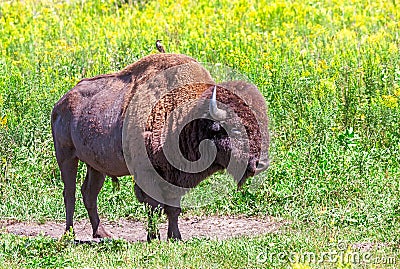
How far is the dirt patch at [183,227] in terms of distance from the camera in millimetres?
8789

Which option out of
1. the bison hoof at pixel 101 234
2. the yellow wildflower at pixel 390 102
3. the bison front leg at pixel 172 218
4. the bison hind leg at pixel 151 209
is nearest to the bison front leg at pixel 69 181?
the bison hoof at pixel 101 234

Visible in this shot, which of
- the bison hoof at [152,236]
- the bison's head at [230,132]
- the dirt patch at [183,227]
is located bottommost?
the dirt patch at [183,227]

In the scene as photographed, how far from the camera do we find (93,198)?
28.7ft

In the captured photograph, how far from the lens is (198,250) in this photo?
686 cm

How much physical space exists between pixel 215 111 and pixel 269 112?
256 centimetres

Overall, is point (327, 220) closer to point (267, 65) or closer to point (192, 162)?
point (192, 162)

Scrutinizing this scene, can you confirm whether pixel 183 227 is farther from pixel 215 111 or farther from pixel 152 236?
pixel 215 111

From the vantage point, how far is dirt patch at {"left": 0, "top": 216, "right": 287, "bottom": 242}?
879 centimetres

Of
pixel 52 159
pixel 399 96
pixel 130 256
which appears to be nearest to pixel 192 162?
pixel 130 256

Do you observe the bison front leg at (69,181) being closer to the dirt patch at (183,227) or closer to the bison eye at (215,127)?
the dirt patch at (183,227)

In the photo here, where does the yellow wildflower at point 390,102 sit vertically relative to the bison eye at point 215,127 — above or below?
below

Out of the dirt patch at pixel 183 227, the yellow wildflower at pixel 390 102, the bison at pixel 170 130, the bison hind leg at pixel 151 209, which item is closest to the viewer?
the bison at pixel 170 130

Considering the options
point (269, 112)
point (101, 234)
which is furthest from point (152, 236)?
point (269, 112)

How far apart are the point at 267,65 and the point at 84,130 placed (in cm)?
413
